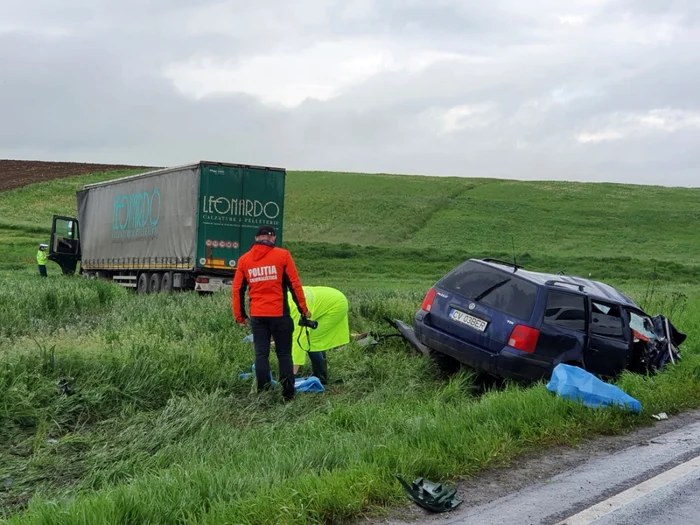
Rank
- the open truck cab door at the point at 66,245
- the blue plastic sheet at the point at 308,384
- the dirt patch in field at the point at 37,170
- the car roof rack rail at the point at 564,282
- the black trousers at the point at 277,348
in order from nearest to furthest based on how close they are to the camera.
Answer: the black trousers at the point at 277,348 < the blue plastic sheet at the point at 308,384 < the car roof rack rail at the point at 564,282 < the open truck cab door at the point at 66,245 < the dirt patch in field at the point at 37,170

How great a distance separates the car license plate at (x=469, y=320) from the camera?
797 cm

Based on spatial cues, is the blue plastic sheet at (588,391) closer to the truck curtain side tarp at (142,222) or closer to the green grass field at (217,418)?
the green grass field at (217,418)

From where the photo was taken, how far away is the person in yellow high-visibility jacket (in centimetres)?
815

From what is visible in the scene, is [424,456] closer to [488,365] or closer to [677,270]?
[488,365]

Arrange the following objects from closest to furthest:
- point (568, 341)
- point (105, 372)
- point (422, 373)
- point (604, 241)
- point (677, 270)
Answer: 1. point (105, 372)
2. point (568, 341)
3. point (422, 373)
4. point (677, 270)
5. point (604, 241)

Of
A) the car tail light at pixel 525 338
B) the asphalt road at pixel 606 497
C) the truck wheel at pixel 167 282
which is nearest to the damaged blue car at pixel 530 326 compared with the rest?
the car tail light at pixel 525 338

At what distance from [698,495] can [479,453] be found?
130 centimetres

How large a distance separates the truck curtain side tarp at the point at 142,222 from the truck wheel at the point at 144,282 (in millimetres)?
375

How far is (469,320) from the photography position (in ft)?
26.6

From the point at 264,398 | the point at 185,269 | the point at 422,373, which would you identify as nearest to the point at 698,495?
the point at 264,398

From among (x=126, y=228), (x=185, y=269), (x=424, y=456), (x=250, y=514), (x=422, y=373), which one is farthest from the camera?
(x=126, y=228)

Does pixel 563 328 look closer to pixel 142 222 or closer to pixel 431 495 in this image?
pixel 431 495

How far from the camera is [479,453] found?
16.3 ft

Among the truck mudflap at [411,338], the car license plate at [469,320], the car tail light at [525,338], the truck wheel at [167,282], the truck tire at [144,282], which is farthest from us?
the truck tire at [144,282]
